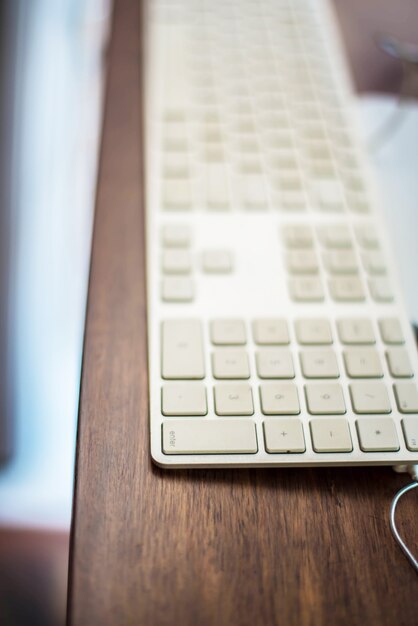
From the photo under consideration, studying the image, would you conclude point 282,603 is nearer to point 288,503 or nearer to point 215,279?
point 288,503

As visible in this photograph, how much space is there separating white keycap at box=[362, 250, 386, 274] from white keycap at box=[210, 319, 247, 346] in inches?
3.7

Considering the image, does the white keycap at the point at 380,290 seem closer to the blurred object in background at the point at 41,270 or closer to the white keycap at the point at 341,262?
the white keycap at the point at 341,262

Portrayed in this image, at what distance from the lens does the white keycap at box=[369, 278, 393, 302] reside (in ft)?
1.05

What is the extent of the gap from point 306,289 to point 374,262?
5 centimetres

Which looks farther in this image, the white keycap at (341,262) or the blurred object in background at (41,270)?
the blurred object in background at (41,270)

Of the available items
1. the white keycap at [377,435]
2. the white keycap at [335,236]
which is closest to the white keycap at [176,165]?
the white keycap at [335,236]

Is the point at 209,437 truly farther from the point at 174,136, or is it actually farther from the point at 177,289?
the point at 174,136

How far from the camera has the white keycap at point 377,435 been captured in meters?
0.26

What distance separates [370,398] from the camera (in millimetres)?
275

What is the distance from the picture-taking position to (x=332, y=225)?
357 millimetres

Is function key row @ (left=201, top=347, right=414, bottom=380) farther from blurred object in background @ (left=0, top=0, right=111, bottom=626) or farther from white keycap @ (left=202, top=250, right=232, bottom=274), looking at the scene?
blurred object in background @ (left=0, top=0, right=111, bottom=626)

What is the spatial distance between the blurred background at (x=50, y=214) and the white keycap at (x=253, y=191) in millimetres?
111

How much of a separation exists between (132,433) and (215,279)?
0.11 m

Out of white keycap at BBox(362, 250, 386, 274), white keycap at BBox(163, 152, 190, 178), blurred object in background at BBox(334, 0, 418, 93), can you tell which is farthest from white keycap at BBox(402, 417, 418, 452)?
blurred object in background at BBox(334, 0, 418, 93)
